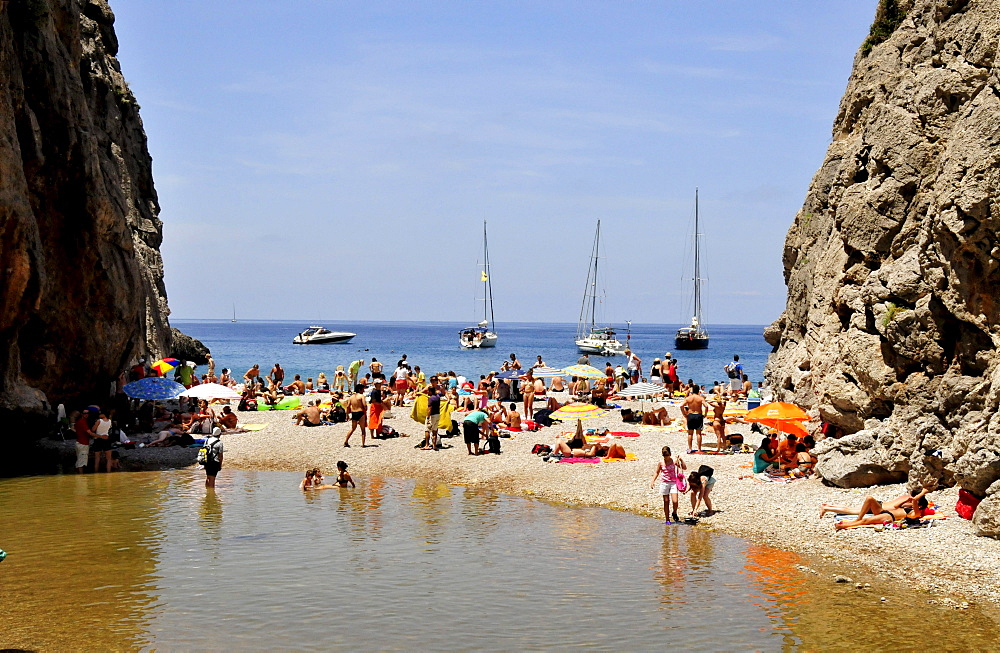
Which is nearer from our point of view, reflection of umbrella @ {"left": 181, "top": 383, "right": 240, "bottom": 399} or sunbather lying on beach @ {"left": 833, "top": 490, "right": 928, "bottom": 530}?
sunbather lying on beach @ {"left": 833, "top": 490, "right": 928, "bottom": 530}

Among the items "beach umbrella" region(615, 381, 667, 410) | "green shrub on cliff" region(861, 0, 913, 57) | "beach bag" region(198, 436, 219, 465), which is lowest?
"beach bag" region(198, 436, 219, 465)

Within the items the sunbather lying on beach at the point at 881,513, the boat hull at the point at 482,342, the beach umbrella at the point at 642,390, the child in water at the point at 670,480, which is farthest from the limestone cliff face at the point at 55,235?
the boat hull at the point at 482,342

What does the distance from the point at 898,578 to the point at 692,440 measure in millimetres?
11522

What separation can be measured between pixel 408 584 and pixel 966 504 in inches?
380

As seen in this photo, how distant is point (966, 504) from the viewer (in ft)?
51.4

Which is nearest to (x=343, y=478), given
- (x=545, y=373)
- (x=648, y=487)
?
(x=648, y=487)

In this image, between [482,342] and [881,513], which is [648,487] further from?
[482,342]

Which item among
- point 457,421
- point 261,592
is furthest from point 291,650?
point 457,421

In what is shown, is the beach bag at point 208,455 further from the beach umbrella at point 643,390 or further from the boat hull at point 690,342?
the boat hull at point 690,342

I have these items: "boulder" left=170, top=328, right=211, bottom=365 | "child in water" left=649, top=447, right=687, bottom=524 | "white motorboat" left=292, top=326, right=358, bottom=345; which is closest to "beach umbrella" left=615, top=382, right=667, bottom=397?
"child in water" left=649, top=447, right=687, bottom=524

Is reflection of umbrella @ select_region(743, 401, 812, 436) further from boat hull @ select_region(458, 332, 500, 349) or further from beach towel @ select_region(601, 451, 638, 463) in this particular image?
boat hull @ select_region(458, 332, 500, 349)

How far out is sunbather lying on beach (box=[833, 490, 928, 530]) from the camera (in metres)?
16.0

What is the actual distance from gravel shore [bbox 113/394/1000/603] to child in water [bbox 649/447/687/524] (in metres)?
0.68

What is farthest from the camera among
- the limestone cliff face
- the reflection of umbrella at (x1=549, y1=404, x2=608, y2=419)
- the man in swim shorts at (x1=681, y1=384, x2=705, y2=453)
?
the reflection of umbrella at (x1=549, y1=404, x2=608, y2=419)
